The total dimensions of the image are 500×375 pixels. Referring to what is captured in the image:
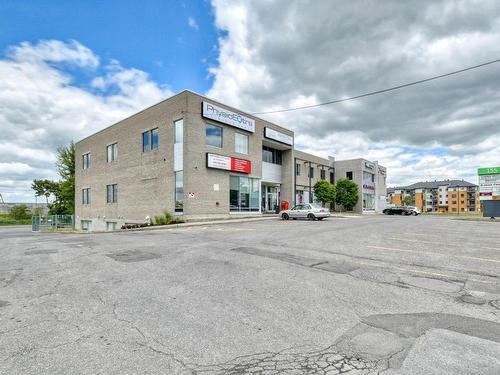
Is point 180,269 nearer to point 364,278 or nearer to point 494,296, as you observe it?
point 364,278

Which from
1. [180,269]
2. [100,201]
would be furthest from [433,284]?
[100,201]

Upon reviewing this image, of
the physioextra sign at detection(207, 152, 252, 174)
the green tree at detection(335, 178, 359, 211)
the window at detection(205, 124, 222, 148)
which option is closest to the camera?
the physioextra sign at detection(207, 152, 252, 174)

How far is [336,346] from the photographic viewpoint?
11.4ft

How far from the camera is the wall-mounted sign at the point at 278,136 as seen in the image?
104 feet

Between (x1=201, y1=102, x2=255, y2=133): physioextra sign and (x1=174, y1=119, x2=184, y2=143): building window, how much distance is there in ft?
6.60

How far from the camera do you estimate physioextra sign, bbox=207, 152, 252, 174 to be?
24.6m

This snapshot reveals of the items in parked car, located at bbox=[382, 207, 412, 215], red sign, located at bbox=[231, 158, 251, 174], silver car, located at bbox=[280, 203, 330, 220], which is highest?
red sign, located at bbox=[231, 158, 251, 174]

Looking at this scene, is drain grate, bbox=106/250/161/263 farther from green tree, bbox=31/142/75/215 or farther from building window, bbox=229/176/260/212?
green tree, bbox=31/142/75/215

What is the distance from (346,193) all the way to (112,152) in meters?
36.1

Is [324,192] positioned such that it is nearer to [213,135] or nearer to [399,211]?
[399,211]

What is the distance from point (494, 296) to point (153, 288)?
633cm

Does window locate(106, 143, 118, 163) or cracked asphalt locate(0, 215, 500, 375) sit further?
window locate(106, 143, 118, 163)

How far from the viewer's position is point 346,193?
162 feet

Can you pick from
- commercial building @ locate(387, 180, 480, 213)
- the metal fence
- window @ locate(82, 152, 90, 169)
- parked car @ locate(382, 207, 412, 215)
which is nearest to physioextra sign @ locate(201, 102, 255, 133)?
window @ locate(82, 152, 90, 169)
